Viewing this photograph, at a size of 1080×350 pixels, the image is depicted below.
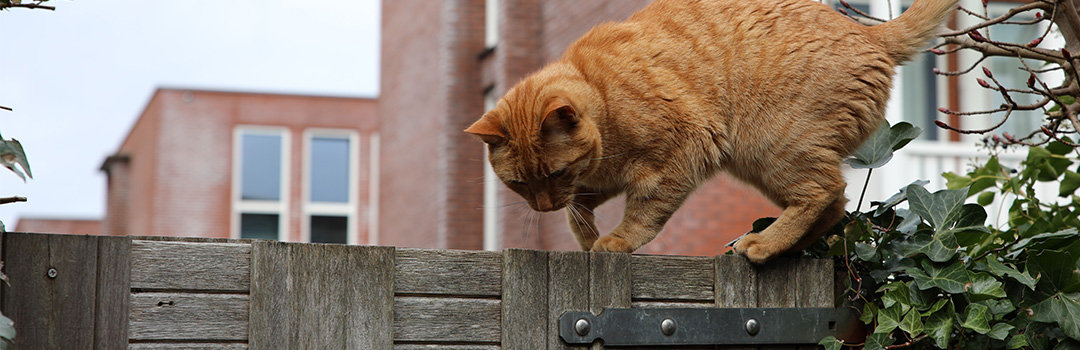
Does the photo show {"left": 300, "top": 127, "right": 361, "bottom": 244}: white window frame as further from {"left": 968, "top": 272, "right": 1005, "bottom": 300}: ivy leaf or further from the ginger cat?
{"left": 968, "top": 272, "right": 1005, "bottom": 300}: ivy leaf

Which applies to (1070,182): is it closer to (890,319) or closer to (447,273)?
(890,319)

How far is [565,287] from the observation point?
75.1 inches

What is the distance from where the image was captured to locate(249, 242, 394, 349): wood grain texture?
171 centimetres

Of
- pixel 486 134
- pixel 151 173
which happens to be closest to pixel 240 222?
pixel 151 173

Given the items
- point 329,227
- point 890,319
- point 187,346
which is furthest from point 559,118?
point 329,227

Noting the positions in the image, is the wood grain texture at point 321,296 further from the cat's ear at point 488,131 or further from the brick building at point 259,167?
the brick building at point 259,167

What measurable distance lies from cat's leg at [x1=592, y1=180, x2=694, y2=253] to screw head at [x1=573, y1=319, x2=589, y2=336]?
36 cm

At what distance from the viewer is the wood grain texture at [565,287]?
189 centimetres

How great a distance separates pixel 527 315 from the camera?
1.87m

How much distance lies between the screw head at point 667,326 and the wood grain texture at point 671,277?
0.05 m

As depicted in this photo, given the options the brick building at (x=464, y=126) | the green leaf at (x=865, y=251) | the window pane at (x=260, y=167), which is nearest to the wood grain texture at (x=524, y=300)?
the green leaf at (x=865, y=251)

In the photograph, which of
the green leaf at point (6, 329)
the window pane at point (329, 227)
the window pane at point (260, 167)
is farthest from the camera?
the window pane at point (329, 227)

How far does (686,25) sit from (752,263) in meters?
0.66

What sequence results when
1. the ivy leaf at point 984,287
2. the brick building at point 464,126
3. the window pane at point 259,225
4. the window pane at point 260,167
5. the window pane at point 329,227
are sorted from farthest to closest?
the window pane at point 329,227, the window pane at point 260,167, the window pane at point 259,225, the brick building at point 464,126, the ivy leaf at point 984,287
